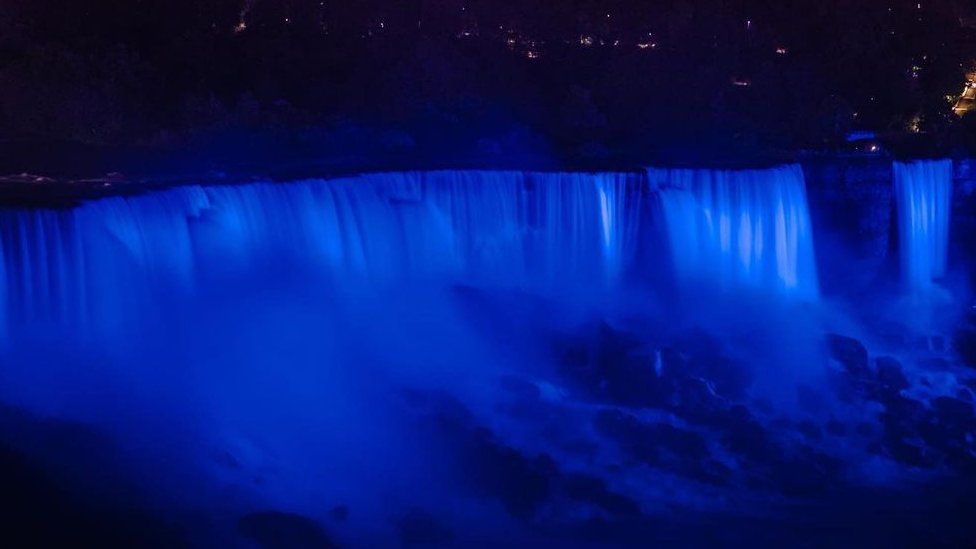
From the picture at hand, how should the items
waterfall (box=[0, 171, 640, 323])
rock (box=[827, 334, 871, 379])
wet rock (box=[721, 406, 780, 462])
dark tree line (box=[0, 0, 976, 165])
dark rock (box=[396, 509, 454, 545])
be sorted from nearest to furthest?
dark rock (box=[396, 509, 454, 545])
waterfall (box=[0, 171, 640, 323])
wet rock (box=[721, 406, 780, 462])
rock (box=[827, 334, 871, 379])
dark tree line (box=[0, 0, 976, 165])

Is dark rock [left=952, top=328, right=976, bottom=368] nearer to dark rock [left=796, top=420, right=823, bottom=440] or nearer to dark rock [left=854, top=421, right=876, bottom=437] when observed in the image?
dark rock [left=854, top=421, right=876, bottom=437]

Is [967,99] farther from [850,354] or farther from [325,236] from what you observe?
[325,236]

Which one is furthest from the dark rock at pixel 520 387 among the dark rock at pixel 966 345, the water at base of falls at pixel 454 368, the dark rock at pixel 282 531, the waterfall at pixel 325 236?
the dark rock at pixel 966 345

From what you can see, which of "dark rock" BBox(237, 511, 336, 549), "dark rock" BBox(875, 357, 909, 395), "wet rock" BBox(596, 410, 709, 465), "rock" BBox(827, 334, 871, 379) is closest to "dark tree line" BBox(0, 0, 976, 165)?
"rock" BBox(827, 334, 871, 379)

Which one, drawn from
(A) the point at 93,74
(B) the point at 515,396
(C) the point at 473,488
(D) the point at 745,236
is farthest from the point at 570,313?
→ (A) the point at 93,74

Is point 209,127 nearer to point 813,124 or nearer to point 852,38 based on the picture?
point 813,124

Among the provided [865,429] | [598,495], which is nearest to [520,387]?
[598,495]
